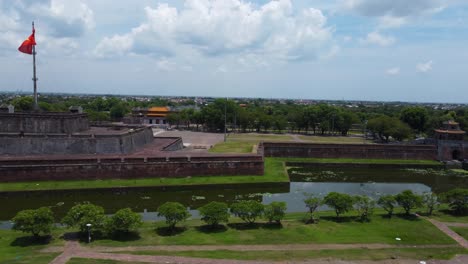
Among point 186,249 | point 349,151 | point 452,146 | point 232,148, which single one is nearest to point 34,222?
point 186,249

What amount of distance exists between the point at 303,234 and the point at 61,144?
1754cm

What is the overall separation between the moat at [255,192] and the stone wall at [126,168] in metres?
1.70

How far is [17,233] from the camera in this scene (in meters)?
13.2

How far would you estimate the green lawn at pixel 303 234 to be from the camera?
12297 mm

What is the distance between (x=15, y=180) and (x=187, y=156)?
9740 mm

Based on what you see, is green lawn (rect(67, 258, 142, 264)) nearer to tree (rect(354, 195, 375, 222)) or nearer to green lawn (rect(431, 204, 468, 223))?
tree (rect(354, 195, 375, 222))

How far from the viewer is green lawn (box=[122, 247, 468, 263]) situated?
11062 mm

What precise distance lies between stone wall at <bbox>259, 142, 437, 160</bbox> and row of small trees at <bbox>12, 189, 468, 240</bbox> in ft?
54.6

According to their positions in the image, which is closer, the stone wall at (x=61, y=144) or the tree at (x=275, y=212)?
the tree at (x=275, y=212)

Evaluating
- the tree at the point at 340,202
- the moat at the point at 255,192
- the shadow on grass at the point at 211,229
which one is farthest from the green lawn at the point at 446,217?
the shadow on grass at the point at 211,229

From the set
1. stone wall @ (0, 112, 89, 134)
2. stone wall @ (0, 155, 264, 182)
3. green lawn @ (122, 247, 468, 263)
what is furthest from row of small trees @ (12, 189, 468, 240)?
stone wall @ (0, 112, 89, 134)

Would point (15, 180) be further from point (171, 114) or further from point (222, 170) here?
point (171, 114)

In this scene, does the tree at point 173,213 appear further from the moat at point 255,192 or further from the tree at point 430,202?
the tree at point 430,202

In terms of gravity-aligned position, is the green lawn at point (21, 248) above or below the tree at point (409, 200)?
below
